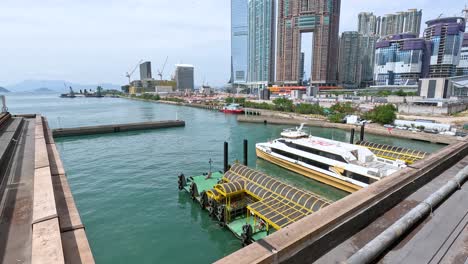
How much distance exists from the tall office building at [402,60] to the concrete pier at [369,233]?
211588 millimetres

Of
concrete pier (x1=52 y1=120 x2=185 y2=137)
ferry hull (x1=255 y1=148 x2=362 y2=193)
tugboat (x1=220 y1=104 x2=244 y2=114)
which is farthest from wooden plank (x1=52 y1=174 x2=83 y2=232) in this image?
tugboat (x1=220 y1=104 x2=244 y2=114)

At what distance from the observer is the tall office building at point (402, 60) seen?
178 meters

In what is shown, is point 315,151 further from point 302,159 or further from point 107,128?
point 107,128

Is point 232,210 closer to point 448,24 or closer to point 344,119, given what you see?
point 344,119

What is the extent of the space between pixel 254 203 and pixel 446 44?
223136 mm

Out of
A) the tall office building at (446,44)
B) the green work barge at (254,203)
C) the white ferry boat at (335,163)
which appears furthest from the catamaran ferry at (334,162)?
the tall office building at (446,44)

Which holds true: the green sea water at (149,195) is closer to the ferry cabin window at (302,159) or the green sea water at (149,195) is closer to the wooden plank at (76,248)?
the ferry cabin window at (302,159)

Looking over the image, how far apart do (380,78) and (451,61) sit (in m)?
43.3

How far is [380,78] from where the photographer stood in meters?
198

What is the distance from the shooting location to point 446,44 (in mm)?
170875

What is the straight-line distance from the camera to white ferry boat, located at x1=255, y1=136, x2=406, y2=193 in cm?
2277

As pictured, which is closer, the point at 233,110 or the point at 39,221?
the point at 39,221

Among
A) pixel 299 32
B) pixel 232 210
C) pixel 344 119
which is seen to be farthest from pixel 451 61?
pixel 232 210

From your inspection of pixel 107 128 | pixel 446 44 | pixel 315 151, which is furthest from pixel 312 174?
pixel 446 44
